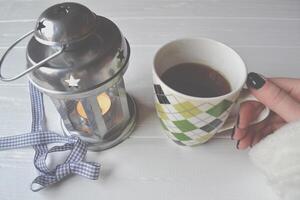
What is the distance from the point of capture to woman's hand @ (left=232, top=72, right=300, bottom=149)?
12.7 inches

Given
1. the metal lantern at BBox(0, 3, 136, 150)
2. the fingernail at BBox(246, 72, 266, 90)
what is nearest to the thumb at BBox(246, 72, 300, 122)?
the fingernail at BBox(246, 72, 266, 90)

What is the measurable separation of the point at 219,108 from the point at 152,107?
132mm

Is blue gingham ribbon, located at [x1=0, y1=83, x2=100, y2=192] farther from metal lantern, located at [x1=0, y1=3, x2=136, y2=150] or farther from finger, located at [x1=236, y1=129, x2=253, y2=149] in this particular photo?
finger, located at [x1=236, y1=129, x2=253, y2=149]

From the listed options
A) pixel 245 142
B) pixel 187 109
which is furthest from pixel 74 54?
pixel 245 142

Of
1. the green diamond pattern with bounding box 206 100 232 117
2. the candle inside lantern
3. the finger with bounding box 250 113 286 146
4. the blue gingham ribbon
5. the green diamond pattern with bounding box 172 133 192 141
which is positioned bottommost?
the blue gingham ribbon

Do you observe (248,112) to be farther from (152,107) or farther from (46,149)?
(46,149)

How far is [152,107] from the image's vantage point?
1.35 ft

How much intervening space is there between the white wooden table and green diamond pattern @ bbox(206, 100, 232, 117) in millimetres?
80

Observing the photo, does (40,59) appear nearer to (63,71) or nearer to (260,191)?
(63,71)

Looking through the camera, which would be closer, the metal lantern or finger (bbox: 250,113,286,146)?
the metal lantern

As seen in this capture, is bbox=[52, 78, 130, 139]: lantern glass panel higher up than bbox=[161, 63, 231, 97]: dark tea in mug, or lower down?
lower down

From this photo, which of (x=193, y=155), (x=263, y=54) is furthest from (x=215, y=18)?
(x=193, y=155)

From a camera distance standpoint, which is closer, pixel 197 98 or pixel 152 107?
pixel 197 98

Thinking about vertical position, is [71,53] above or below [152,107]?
above
